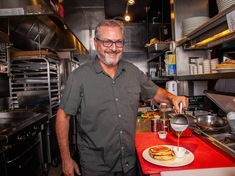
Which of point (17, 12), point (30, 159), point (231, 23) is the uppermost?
point (17, 12)

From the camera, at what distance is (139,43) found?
5.62m

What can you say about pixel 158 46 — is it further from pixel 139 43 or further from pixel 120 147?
pixel 139 43

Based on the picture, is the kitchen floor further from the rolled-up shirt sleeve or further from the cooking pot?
the cooking pot

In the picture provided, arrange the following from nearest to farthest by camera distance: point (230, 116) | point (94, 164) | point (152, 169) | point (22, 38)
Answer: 1. point (152, 169)
2. point (94, 164)
3. point (230, 116)
4. point (22, 38)

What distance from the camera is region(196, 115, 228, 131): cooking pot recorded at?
1994 millimetres

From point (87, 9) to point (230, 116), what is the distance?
307 centimetres

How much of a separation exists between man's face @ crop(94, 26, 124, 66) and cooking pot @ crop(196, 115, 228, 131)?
3.47ft

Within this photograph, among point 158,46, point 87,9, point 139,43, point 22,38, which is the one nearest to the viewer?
point 158,46

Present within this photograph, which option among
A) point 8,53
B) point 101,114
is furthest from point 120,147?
point 8,53

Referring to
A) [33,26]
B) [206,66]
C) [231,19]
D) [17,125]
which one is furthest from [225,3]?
[33,26]

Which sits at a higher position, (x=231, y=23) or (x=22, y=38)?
(x=22, y=38)

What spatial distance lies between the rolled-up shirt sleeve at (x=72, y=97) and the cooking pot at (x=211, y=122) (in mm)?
1199

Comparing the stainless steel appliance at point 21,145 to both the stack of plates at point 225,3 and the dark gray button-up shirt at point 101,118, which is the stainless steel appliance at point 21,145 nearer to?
the dark gray button-up shirt at point 101,118

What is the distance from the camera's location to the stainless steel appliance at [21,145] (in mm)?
2019
